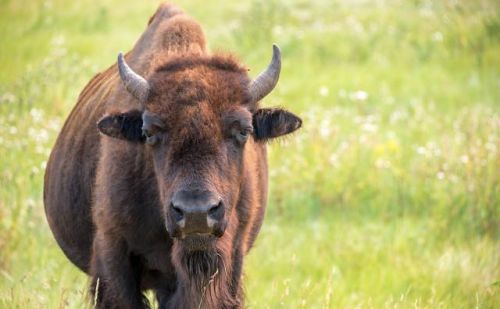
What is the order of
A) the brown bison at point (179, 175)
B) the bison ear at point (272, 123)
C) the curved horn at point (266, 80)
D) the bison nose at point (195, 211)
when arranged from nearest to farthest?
the bison nose at point (195, 211), the brown bison at point (179, 175), the curved horn at point (266, 80), the bison ear at point (272, 123)

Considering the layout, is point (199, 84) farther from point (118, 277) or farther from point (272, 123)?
point (118, 277)

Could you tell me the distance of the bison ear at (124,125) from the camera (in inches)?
226

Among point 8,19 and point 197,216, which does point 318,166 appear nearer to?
point 197,216

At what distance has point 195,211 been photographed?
501cm

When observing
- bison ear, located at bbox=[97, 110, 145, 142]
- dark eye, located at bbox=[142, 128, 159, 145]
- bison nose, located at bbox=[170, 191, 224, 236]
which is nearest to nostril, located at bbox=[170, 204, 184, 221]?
bison nose, located at bbox=[170, 191, 224, 236]

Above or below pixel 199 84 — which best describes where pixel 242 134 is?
below

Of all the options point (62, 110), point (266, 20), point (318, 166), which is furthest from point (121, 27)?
point (318, 166)

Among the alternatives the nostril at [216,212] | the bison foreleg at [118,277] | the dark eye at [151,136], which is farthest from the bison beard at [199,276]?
the dark eye at [151,136]

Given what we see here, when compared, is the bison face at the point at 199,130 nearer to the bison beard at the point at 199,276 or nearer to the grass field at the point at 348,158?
the bison beard at the point at 199,276

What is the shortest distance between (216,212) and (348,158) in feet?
20.7

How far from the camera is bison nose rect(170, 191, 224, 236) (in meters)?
5.02

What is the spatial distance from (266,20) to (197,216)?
11.8 meters

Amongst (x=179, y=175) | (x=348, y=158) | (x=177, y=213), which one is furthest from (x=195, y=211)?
(x=348, y=158)

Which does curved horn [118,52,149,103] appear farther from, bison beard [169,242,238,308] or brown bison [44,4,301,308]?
bison beard [169,242,238,308]
